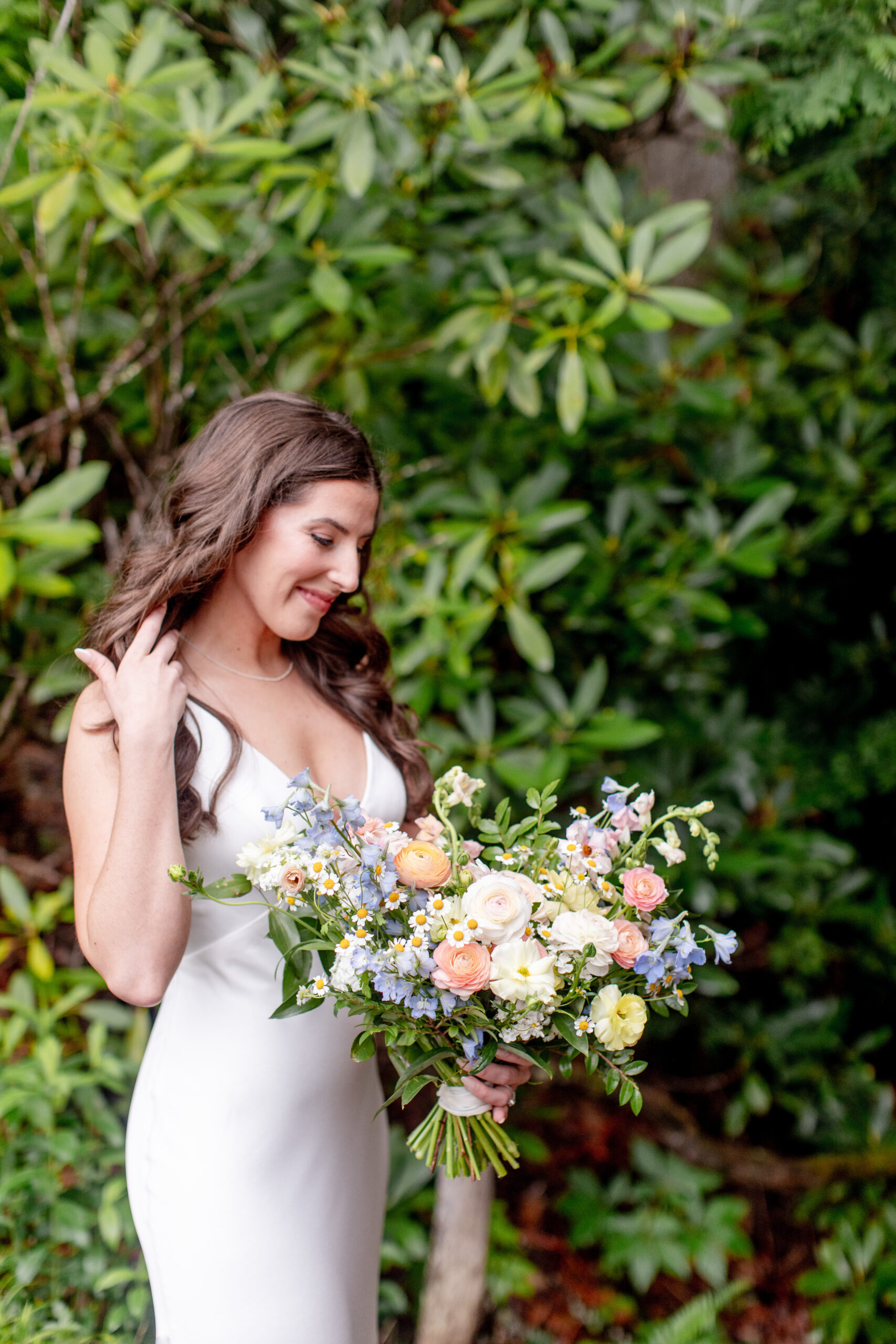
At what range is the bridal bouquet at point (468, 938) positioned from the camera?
929 millimetres

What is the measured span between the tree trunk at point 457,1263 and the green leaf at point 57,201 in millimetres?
2090

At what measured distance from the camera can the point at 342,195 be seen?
196 cm

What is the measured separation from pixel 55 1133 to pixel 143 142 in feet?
6.92

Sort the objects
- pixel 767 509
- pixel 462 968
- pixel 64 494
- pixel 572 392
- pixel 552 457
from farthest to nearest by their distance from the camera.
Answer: pixel 552 457, pixel 767 509, pixel 572 392, pixel 64 494, pixel 462 968

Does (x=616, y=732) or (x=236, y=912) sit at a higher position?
(x=236, y=912)

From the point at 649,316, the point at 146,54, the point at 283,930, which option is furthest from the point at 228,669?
the point at 146,54

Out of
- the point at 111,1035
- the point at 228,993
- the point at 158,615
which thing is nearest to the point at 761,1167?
the point at 111,1035

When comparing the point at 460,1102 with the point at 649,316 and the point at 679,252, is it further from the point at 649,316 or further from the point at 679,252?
the point at 679,252

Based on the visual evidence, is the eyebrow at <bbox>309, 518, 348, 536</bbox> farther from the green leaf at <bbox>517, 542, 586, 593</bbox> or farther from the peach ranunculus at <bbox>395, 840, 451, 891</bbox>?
the green leaf at <bbox>517, 542, 586, 593</bbox>

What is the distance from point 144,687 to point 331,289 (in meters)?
1.11

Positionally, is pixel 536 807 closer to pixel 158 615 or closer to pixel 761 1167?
pixel 158 615

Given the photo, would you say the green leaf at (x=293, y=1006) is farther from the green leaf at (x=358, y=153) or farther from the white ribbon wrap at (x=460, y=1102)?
the green leaf at (x=358, y=153)

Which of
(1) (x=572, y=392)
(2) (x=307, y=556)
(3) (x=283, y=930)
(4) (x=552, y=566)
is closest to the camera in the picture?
(3) (x=283, y=930)

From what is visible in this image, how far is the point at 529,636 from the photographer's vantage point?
196 cm
